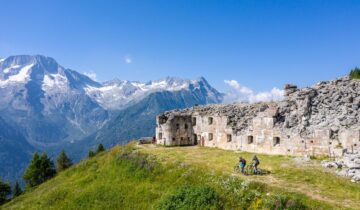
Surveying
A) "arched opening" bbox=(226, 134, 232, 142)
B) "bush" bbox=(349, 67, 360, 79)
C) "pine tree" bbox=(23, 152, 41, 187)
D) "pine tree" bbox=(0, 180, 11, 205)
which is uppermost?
"bush" bbox=(349, 67, 360, 79)

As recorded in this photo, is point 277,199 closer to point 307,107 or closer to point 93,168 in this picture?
point 307,107

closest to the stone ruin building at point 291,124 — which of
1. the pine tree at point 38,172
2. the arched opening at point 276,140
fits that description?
the arched opening at point 276,140

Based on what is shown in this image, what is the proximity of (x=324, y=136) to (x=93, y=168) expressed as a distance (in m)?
32.2

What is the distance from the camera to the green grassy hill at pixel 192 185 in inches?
990

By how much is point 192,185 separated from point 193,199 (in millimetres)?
3607

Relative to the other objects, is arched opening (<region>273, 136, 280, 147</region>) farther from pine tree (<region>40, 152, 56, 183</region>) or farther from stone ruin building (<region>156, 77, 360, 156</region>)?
pine tree (<region>40, 152, 56, 183</region>)

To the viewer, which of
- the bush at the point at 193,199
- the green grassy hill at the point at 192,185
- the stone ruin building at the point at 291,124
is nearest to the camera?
the green grassy hill at the point at 192,185

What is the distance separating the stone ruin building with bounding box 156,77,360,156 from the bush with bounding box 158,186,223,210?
49.7 ft

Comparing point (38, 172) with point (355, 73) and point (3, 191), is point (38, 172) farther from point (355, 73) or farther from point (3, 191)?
point (355, 73)

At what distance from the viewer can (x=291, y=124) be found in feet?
133

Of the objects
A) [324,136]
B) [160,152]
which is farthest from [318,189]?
[160,152]

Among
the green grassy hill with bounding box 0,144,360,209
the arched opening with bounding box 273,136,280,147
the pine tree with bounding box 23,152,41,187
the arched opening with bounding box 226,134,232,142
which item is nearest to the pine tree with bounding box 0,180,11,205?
the pine tree with bounding box 23,152,41,187

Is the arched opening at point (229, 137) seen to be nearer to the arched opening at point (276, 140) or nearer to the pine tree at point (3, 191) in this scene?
the arched opening at point (276, 140)

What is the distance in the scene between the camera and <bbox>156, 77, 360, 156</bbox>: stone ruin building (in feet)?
117
